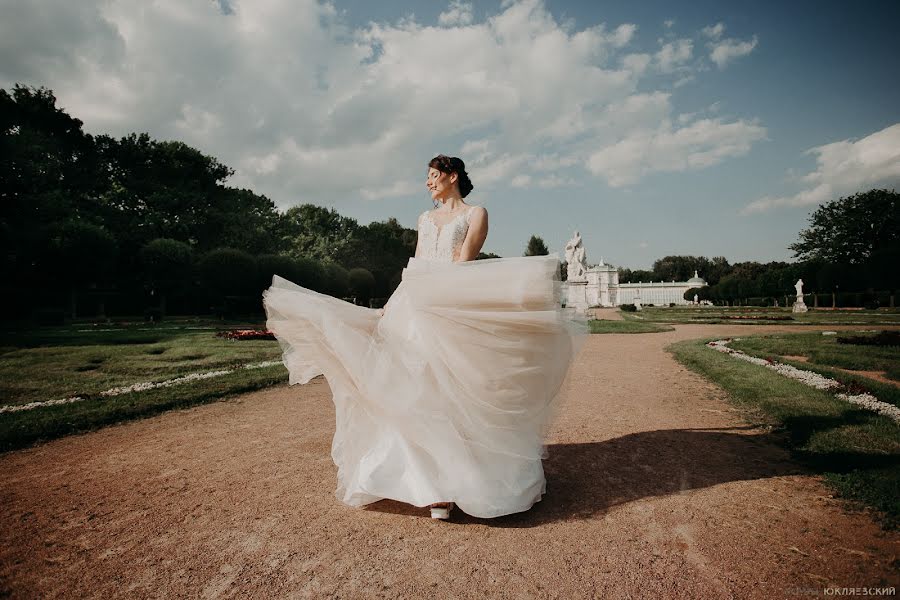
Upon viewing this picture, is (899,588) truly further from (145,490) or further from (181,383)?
(181,383)

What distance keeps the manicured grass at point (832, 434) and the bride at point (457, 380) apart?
2.64 m

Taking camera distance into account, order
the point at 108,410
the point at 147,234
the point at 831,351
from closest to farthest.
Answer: the point at 108,410 < the point at 831,351 < the point at 147,234

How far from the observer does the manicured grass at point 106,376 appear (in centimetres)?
636

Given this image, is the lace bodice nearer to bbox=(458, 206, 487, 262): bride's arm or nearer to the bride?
bbox=(458, 206, 487, 262): bride's arm

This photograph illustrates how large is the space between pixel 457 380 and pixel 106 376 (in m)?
9.97

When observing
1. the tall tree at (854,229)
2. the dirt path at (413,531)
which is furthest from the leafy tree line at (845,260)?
the dirt path at (413,531)

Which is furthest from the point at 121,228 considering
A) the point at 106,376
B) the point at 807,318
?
the point at 807,318

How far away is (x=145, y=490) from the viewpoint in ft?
13.1

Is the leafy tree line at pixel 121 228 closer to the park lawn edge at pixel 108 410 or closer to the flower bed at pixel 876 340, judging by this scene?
the park lawn edge at pixel 108 410

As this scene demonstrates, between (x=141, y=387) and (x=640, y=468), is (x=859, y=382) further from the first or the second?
(x=141, y=387)

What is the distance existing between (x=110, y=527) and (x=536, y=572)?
10.2 feet

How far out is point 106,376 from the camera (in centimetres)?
979

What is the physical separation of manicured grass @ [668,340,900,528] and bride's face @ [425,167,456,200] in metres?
4.30

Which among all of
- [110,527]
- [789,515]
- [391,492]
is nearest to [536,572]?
[391,492]
